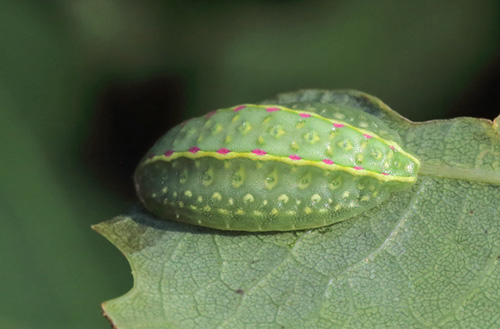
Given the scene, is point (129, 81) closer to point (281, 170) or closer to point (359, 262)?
point (281, 170)

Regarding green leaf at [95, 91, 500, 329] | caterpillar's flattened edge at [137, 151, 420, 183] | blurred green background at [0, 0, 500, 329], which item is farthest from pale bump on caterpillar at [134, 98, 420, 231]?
blurred green background at [0, 0, 500, 329]

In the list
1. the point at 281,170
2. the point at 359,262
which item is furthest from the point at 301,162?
the point at 359,262

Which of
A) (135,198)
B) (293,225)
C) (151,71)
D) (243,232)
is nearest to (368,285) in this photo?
(293,225)

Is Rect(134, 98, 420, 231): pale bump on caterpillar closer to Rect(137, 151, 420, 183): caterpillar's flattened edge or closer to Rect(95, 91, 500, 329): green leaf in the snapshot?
Rect(137, 151, 420, 183): caterpillar's flattened edge

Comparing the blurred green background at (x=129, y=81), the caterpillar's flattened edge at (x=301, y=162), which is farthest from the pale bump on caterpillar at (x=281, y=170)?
the blurred green background at (x=129, y=81)

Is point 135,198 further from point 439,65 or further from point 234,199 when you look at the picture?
point 439,65

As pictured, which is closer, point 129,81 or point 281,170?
point 281,170
